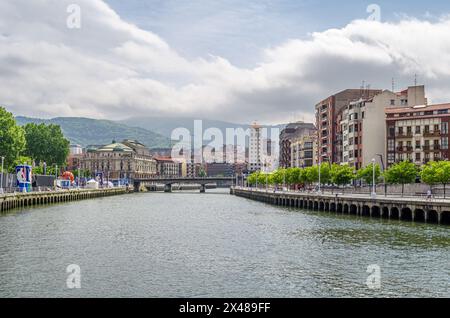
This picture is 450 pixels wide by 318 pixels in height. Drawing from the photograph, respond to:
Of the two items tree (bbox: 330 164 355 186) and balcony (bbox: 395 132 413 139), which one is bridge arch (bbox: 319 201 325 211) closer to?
tree (bbox: 330 164 355 186)

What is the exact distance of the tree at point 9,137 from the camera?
142 meters

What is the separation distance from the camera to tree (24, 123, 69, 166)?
625 feet

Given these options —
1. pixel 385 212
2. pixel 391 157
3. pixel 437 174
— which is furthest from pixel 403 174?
pixel 391 157

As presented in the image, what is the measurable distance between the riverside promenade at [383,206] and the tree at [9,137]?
2695 inches

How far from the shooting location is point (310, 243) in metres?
58.0

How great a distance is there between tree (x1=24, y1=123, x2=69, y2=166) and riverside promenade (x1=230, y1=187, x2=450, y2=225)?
296ft

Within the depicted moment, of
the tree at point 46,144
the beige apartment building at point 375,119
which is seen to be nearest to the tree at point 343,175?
the beige apartment building at point 375,119

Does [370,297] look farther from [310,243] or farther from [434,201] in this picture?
[434,201]

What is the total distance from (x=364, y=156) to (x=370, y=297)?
399 feet

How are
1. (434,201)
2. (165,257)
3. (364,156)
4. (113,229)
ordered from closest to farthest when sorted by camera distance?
(165,257)
(113,229)
(434,201)
(364,156)

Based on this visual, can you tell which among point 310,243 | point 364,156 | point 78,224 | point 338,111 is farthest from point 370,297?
point 338,111

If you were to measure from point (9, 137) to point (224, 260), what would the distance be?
109 m

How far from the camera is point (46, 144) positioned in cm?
19150

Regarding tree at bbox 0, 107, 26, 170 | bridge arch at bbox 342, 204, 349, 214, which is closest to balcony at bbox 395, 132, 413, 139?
bridge arch at bbox 342, 204, 349, 214
